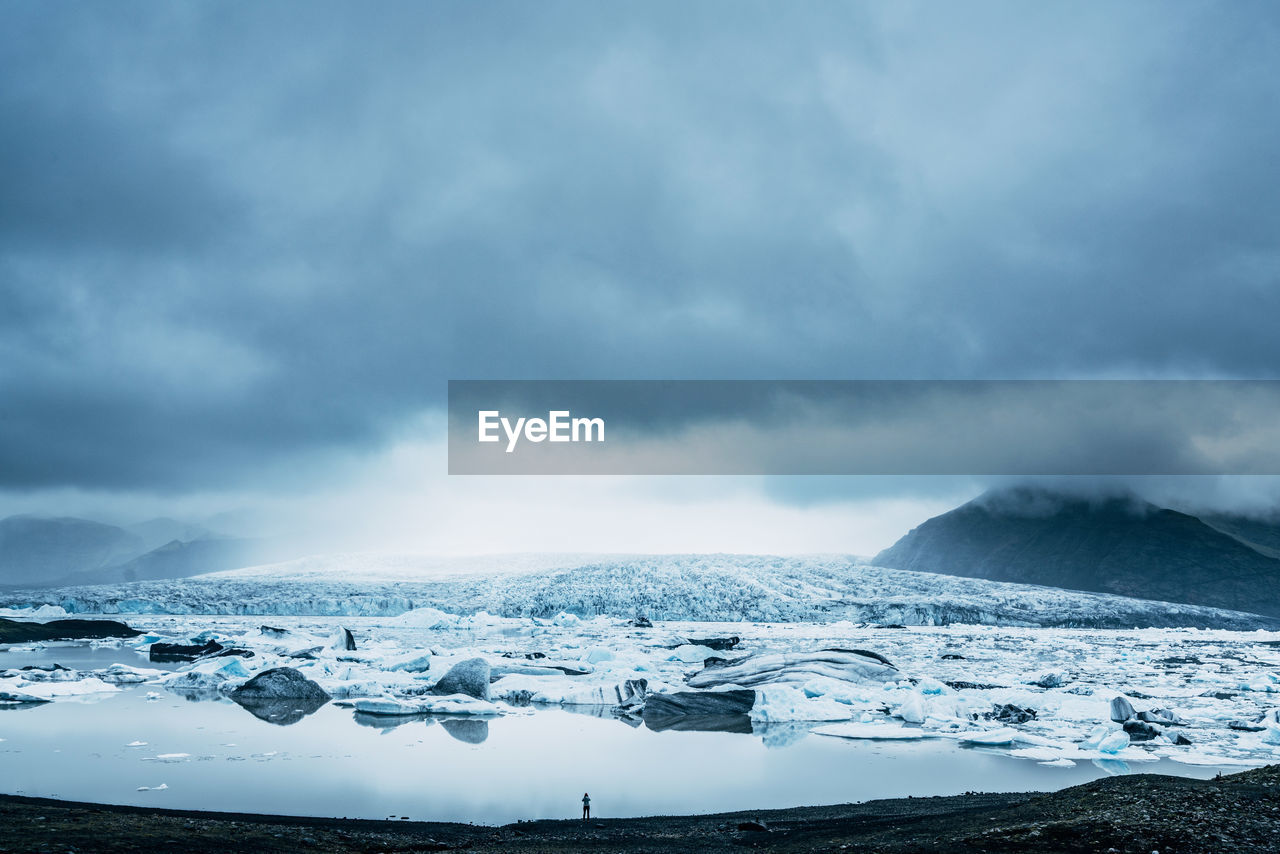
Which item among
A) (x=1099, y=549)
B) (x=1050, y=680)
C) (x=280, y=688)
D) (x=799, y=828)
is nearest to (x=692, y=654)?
(x=1050, y=680)

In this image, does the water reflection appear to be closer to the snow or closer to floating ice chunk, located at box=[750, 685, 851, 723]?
the snow

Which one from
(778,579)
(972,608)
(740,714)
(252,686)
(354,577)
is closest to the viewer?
(740,714)

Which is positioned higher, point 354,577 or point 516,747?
point 354,577

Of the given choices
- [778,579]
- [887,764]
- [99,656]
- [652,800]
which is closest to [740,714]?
[887,764]

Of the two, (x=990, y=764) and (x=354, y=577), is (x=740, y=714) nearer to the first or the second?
(x=990, y=764)

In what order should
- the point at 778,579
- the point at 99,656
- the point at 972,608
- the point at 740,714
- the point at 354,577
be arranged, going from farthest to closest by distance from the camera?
1. the point at 354,577
2. the point at 778,579
3. the point at 972,608
4. the point at 99,656
5. the point at 740,714

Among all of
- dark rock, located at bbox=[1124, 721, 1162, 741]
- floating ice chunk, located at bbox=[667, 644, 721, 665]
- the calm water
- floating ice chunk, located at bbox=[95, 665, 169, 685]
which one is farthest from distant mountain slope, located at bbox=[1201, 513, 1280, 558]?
floating ice chunk, located at bbox=[95, 665, 169, 685]
